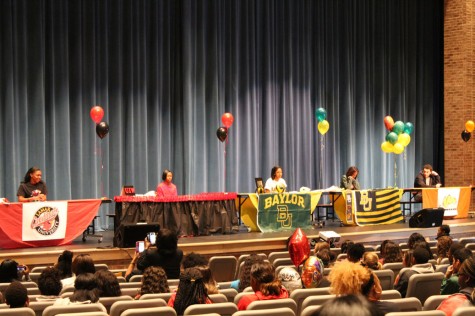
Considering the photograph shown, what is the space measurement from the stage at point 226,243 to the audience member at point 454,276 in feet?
18.1

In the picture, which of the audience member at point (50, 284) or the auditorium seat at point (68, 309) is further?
the audience member at point (50, 284)

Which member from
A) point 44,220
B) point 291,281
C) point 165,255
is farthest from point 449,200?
point 291,281

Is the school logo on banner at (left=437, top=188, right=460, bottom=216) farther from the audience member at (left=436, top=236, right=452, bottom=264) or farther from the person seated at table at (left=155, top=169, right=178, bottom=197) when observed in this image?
the audience member at (left=436, top=236, right=452, bottom=264)

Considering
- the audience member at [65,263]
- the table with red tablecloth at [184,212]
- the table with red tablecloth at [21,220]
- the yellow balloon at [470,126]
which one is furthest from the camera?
the yellow balloon at [470,126]

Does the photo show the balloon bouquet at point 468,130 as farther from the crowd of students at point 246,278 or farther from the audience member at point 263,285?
the audience member at point 263,285

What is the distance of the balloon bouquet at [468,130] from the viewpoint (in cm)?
1847

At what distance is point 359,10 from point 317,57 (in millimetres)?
1862

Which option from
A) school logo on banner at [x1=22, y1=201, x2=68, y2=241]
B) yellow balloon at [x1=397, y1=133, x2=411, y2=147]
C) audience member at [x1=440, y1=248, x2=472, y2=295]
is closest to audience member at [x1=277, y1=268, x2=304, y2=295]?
audience member at [x1=440, y1=248, x2=472, y2=295]

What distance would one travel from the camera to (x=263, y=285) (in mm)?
5754

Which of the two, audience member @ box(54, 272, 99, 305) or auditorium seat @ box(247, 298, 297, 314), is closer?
auditorium seat @ box(247, 298, 297, 314)

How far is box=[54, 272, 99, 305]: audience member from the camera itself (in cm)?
578

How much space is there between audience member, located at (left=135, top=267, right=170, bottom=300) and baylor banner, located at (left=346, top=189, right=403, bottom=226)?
9070 millimetres

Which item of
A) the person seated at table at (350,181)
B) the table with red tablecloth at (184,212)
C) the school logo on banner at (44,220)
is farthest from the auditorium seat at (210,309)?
the person seated at table at (350,181)

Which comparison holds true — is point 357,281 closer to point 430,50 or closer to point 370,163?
point 370,163
